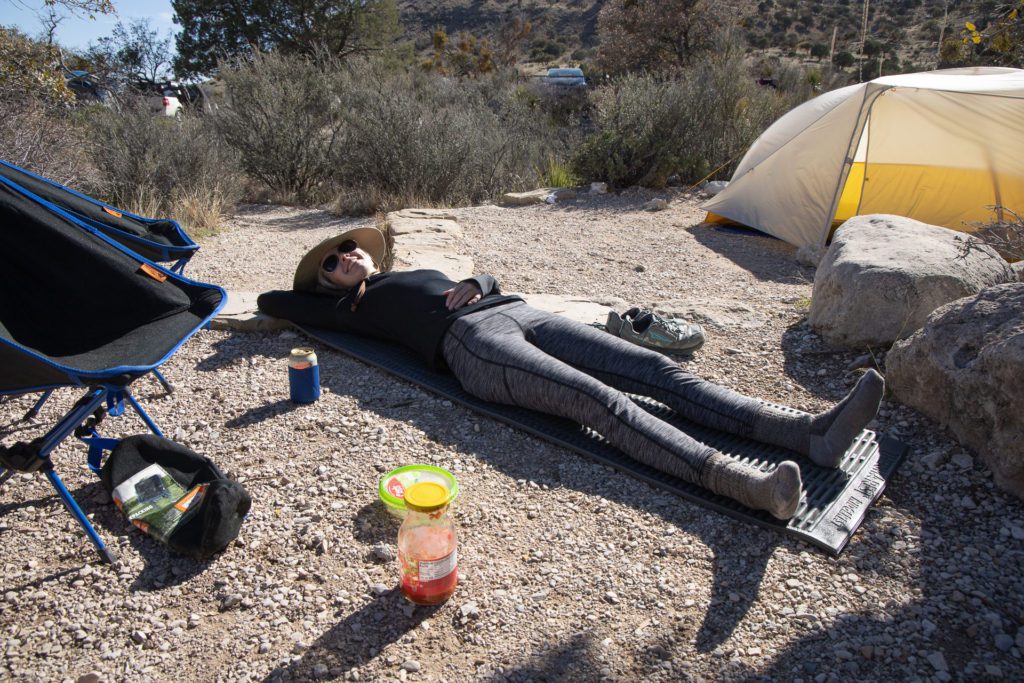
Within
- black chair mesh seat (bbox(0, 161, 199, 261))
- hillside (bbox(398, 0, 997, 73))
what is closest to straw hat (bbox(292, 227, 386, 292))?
black chair mesh seat (bbox(0, 161, 199, 261))

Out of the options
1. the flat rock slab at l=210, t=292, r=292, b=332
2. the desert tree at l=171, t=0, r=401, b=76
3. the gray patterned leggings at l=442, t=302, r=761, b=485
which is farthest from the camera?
the desert tree at l=171, t=0, r=401, b=76

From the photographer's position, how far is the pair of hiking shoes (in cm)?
356

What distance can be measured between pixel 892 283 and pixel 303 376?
9.34ft

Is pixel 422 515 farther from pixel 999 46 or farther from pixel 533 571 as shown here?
pixel 999 46

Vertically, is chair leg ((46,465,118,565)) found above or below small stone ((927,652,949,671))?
above

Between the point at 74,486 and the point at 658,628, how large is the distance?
2.01 meters

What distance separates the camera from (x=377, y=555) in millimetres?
2152

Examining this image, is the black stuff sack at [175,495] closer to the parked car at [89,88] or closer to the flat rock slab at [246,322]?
the flat rock slab at [246,322]

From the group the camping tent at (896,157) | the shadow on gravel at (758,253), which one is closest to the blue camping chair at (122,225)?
the shadow on gravel at (758,253)

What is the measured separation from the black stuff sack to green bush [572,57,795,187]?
265 inches

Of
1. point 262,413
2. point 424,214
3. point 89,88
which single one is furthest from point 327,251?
point 89,88

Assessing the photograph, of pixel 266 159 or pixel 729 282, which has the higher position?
pixel 266 159

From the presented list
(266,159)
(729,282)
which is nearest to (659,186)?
(729,282)

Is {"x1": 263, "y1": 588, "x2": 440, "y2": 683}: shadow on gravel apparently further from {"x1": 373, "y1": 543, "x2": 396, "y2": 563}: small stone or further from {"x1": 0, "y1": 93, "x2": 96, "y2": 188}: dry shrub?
{"x1": 0, "y1": 93, "x2": 96, "y2": 188}: dry shrub
